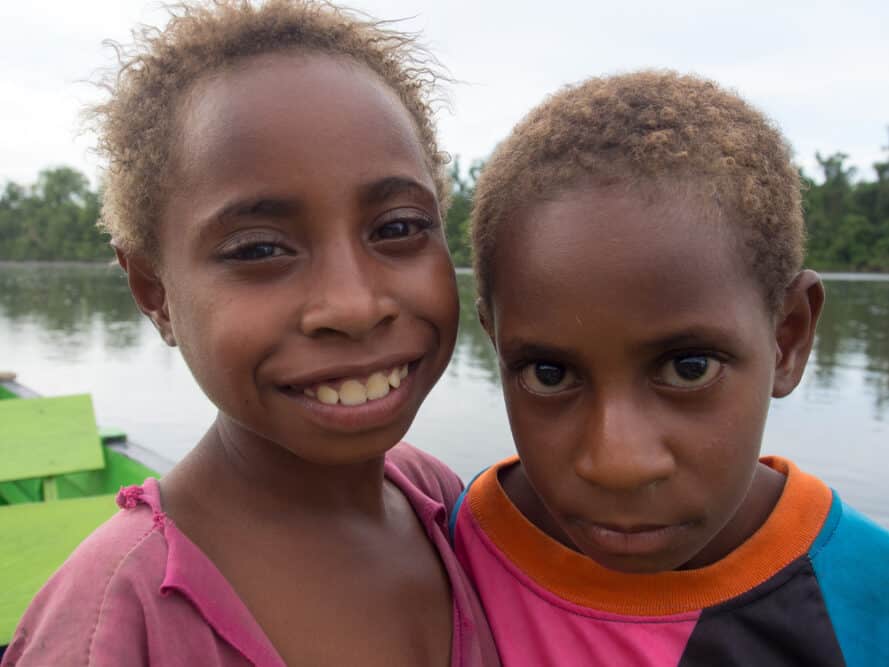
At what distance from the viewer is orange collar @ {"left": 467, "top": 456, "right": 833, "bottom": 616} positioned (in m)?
1.11

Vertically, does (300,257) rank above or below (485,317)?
above

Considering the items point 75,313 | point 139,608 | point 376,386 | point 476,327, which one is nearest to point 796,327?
point 376,386

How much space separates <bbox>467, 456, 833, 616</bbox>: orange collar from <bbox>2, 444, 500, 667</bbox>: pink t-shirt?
1.48 ft

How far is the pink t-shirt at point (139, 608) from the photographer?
0.84 metres

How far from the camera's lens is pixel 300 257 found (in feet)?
3.18

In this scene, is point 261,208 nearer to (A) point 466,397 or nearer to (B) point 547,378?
(B) point 547,378

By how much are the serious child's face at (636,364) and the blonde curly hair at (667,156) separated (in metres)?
0.03

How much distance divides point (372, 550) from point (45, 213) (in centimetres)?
5806

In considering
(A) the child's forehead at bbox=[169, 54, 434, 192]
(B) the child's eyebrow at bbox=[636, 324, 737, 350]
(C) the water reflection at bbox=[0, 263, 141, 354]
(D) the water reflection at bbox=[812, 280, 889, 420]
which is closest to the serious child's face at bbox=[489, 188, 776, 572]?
(B) the child's eyebrow at bbox=[636, 324, 737, 350]

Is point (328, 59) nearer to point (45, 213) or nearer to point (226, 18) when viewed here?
point (226, 18)

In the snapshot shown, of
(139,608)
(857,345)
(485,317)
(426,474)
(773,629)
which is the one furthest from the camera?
(857,345)

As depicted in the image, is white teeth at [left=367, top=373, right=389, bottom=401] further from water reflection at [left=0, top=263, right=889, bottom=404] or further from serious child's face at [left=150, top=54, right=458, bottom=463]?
water reflection at [left=0, top=263, right=889, bottom=404]

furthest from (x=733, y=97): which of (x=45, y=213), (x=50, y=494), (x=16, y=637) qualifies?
(x=45, y=213)

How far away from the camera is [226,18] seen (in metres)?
1.06
